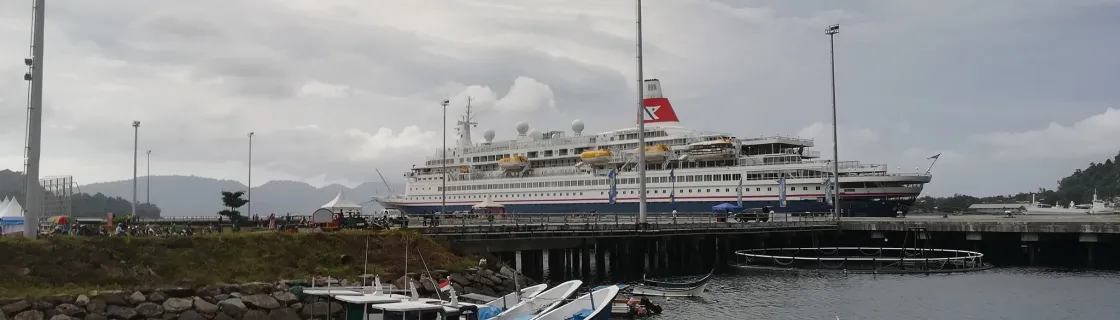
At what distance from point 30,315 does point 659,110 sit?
266 feet

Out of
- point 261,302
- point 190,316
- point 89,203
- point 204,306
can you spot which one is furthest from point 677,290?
point 89,203

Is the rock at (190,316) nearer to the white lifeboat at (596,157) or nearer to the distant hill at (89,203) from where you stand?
the white lifeboat at (596,157)

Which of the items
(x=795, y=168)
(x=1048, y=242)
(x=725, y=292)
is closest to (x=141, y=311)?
(x=725, y=292)

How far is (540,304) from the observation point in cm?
2497

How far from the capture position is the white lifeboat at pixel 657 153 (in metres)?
89.7

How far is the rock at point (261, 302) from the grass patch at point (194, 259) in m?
1.62

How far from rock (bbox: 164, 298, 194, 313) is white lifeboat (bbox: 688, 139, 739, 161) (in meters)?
66.1

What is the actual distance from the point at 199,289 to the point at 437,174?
301 feet

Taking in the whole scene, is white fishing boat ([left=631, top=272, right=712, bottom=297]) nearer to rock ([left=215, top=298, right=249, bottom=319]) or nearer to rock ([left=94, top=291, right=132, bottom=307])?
rock ([left=215, top=298, right=249, bottom=319])

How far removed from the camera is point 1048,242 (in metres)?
55.8

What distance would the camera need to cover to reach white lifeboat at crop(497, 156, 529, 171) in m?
104

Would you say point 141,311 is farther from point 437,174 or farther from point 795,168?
point 437,174

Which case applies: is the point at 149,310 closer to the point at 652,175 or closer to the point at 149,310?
the point at 149,310

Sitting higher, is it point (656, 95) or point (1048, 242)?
point (656, 95)
